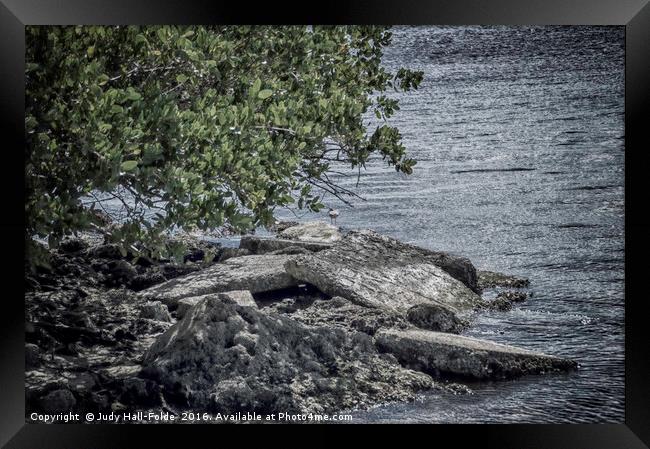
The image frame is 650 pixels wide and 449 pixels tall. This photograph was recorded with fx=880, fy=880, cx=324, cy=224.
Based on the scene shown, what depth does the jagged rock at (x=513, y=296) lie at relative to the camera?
6664 millimetres

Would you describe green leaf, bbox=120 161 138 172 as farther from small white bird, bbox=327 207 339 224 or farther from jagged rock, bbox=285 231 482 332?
jagged rock, bbox=285 231 482 332

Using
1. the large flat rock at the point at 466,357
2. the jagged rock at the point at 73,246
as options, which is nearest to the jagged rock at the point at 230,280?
the jagged rock at the point at 73,246

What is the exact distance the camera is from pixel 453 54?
263 inches

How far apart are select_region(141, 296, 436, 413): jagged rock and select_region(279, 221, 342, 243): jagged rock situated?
0.68 m

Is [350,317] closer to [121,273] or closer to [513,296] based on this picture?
[513,296]

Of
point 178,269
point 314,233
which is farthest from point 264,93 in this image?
point 178,269

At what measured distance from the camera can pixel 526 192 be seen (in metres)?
6.56

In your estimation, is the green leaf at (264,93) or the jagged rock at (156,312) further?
the jagged rock at (156,312)

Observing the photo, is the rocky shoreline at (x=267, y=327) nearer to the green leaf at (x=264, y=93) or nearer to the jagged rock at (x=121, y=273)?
the jagged rock at (x=121, y=273)

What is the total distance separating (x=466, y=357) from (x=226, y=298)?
1852mm

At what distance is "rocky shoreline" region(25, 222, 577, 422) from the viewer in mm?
6414
